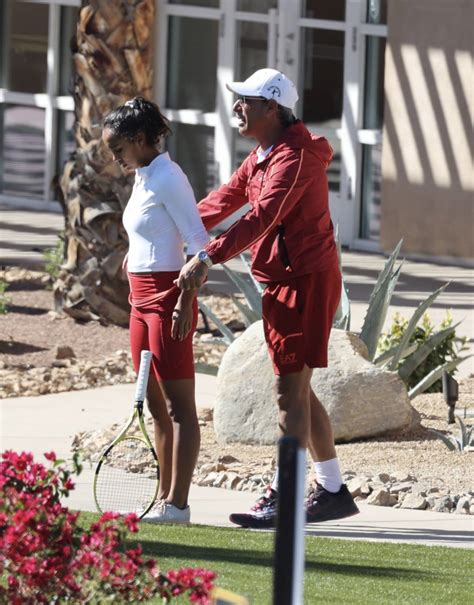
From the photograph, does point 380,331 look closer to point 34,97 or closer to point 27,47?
point 34,97

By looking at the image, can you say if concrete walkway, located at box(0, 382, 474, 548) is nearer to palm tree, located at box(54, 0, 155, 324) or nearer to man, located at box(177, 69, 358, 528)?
man, located at box(177, 69, 358, 528)

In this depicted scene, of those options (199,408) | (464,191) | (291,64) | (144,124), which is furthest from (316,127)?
(144,124)

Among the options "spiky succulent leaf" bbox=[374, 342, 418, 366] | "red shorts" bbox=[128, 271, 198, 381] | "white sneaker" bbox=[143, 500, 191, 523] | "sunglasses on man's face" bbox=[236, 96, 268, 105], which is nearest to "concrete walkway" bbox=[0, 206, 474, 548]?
"white sneaker" bbox=[143, 500, 191, 523]

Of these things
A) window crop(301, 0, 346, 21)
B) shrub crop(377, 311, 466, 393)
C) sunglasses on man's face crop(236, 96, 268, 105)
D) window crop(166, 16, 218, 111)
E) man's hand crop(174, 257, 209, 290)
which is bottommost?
shrub crop(377, 311, 466, 393)

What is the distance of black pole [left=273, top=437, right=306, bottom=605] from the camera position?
252 centimetres

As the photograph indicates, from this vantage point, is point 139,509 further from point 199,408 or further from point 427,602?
point 199,408

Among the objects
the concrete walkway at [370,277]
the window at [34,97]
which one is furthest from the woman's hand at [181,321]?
the window at [34,97]

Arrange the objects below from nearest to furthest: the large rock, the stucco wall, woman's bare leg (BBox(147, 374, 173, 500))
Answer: woman's bare leg (BBox(147, 374, 173, 500)) → the large rock → the stucco wall

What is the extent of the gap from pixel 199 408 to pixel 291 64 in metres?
7.97

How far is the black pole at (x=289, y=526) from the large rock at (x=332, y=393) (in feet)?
17.8

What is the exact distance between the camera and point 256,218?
5.84 metres

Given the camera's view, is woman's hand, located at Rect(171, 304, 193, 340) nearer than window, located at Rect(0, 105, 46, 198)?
Yes

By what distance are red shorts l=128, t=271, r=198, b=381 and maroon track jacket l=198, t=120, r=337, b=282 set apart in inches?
12.9

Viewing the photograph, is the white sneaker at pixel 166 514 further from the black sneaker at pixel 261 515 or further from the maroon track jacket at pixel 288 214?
the maroon track jacket at pixel 288 214
